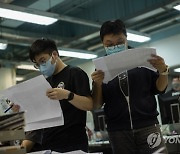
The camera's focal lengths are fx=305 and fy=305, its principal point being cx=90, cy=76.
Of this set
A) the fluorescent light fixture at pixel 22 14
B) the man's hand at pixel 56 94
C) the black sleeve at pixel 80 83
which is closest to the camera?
the man's hand at pixel 56 94

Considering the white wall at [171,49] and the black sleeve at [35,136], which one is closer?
the black sleeve at [35,136]

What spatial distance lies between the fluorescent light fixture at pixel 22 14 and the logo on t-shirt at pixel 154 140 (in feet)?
11.4

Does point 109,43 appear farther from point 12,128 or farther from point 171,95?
point 171,95

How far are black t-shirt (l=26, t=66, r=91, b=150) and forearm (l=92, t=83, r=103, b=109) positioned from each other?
0.11 feet

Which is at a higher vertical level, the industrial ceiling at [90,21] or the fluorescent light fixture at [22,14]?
the industrial ceiling at [90,21]

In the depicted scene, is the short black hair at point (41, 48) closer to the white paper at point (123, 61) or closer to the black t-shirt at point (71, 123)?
the black t-shirt at point (71, 123)

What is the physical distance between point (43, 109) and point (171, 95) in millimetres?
2206

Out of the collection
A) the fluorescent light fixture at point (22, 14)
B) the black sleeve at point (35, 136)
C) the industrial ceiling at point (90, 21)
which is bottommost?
the black sleeve at point (35, 136)

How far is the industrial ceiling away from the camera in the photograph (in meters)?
6.42

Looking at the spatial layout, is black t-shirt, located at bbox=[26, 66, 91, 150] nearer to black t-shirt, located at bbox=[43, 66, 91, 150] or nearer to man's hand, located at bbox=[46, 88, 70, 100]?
black t-shirt, located at bbox=[43, 66, 91, 150]

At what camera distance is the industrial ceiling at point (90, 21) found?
21.1 feet

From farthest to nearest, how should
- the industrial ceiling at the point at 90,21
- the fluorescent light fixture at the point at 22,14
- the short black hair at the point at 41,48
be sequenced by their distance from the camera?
the industrial ceiling at the point at 90,21, the fluorescent light fixture at the point at 22,14, the short black hair at the point at 41,48

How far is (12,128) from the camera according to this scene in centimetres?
115

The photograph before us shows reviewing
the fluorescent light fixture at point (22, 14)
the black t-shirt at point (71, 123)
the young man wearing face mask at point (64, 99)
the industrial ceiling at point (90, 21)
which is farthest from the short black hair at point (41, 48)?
the industrial ceiling at point (90, 21)
